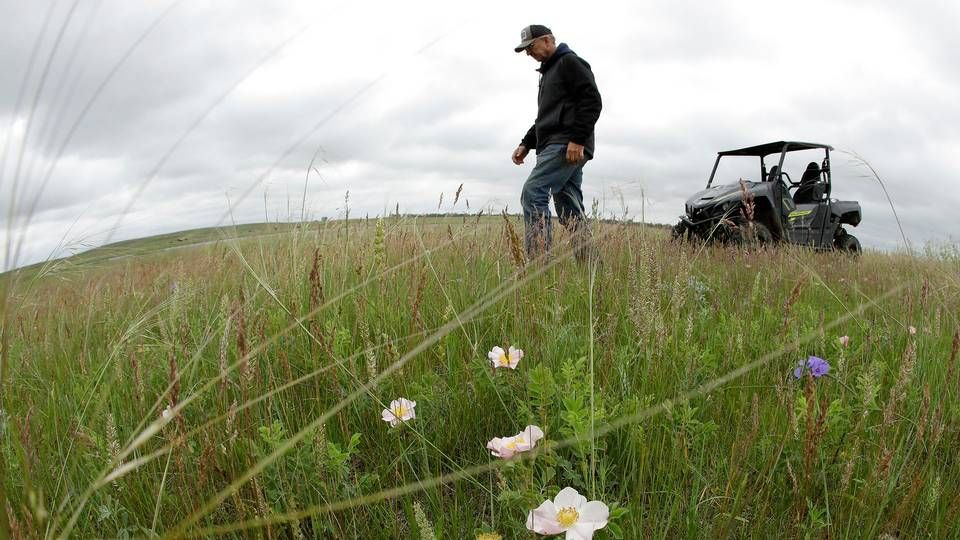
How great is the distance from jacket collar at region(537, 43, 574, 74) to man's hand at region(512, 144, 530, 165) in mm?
870

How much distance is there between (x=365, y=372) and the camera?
1.79 metres

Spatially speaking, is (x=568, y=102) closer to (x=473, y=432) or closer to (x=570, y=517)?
(x=473, y=432)

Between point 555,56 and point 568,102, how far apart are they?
538 millimetres

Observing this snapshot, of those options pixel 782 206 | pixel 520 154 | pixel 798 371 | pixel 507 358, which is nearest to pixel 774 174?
pixel 782 206

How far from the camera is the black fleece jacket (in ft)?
17.2

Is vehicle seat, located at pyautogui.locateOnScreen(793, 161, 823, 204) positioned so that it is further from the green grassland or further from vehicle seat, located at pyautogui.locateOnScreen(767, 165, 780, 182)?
the green grassland

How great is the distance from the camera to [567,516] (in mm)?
889

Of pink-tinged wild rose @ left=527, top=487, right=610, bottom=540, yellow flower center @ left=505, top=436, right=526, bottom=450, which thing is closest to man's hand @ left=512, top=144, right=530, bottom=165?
yellow flower center @ left=505, top=436, right=526, bottom=450

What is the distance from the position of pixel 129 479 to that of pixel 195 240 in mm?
1331

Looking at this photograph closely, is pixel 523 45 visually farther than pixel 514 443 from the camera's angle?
Yes

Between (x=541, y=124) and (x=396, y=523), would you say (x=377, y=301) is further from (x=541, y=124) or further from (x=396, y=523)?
(x=541, y=124)

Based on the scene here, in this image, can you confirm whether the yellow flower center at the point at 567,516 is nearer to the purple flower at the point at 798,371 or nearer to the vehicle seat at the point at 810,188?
the purple flower at the point at 798,371

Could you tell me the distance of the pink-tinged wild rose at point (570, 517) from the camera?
33.5 inches

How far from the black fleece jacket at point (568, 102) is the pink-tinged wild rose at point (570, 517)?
4.64 metres
